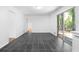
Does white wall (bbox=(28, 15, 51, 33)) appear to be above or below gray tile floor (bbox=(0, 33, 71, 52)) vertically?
above

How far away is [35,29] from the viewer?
1313 centimetres

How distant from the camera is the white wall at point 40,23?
12922mm

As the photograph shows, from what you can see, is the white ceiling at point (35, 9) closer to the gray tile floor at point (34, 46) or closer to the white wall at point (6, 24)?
the white wall at point (6, 24)

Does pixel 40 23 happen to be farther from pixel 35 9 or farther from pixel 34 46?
pixel 34 46

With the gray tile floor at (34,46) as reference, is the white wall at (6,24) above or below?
above

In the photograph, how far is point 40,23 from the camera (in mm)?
13109

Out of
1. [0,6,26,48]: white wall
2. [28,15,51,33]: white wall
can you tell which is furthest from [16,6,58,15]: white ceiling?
[28,15,51,33]: white wall

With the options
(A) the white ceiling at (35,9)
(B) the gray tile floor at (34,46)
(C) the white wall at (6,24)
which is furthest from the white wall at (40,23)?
(B) the gray tile floor at (34,46)

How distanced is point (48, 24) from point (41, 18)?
1263 mm

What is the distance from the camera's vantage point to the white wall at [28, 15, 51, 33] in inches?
509

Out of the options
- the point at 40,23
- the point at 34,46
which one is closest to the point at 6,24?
the point at 34,46

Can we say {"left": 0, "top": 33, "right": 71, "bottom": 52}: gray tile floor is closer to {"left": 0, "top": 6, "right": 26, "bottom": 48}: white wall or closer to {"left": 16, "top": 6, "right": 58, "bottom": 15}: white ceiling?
{"left": 0, "top": 6, "right": 26, "bottom": 48}: white wall
